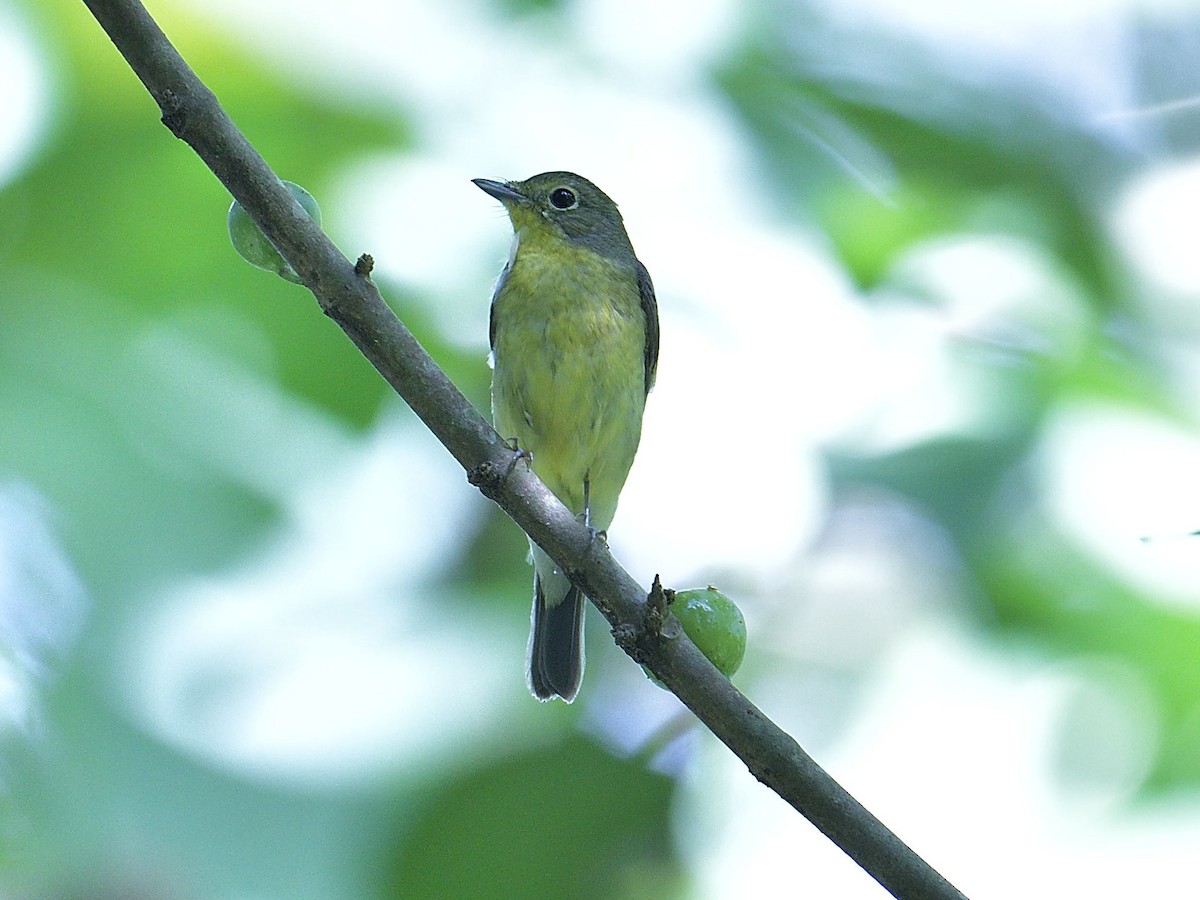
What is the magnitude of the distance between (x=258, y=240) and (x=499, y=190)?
2.98 meters

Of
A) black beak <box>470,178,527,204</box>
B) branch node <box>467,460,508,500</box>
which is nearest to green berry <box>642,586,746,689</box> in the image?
branch node <box>467,460,508,500</box>

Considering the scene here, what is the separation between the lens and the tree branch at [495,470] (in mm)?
2332

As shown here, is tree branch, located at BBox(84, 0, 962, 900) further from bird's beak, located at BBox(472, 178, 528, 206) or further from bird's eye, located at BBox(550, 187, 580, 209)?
bird's eye, located at BBox(550, 187, 580, 209)

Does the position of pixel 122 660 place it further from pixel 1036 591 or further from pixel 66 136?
pixel 1036 591

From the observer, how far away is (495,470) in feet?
8.52

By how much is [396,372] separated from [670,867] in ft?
9.29

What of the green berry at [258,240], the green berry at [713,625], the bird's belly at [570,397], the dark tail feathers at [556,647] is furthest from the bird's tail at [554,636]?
the green berry at [258,240]

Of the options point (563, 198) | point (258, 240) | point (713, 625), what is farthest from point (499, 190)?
point (713, 625)

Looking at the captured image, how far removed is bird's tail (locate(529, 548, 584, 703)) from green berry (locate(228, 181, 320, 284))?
7.43 feet

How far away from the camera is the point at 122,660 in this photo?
4.41 meters

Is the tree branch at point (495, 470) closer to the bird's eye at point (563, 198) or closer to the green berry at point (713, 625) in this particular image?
the green berry at point (713, 625)

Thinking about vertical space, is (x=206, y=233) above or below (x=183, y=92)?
above

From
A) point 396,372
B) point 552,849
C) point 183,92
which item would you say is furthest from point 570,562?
point 552,849

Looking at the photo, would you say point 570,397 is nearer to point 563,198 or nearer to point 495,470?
point 563,198
